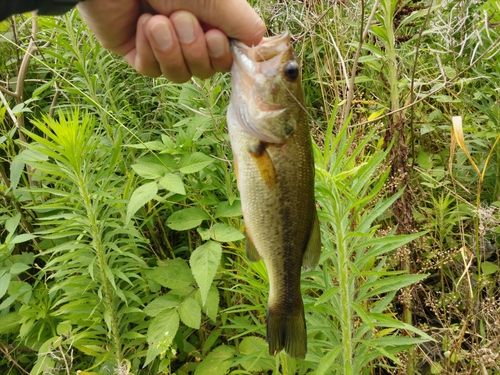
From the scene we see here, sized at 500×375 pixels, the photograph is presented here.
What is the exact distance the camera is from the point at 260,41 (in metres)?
1.61

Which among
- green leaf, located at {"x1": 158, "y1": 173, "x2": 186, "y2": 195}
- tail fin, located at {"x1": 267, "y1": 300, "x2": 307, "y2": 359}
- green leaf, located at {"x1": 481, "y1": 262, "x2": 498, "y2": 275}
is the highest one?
green leaf, located at {"x1": 158, "y1": 173, "x2": 186, "y2": 195}

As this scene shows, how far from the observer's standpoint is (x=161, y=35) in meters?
1.58

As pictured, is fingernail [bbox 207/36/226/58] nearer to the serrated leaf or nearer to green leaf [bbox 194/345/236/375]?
the serrated leaf

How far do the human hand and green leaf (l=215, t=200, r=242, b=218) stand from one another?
2.63ft

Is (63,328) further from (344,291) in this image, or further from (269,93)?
(269,93)

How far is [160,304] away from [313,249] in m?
1.03

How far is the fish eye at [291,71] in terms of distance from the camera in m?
1.51

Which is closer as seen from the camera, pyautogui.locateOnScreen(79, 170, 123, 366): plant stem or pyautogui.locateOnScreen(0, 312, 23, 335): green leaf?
Result: pyautogui.locateOnScreen(79, 170, 123, 366): plant stem

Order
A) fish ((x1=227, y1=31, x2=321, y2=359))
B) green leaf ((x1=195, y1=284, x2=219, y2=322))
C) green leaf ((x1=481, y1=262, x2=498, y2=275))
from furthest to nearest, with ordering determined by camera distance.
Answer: green leaf ((x1=481, y1=262, x2=498, y2=275)), green leaf ((x1=195, y1=284, x2=219, y2=322)), fish ((x1=227, y1=31, x2=321, y2=359))

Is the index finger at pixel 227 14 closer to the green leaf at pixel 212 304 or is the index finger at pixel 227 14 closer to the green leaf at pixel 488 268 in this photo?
the green leaf at pixel 212 304

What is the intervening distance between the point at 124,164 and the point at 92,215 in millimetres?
804

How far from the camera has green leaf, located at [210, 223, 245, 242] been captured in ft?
7.33

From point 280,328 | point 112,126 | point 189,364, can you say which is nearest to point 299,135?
point 280,328

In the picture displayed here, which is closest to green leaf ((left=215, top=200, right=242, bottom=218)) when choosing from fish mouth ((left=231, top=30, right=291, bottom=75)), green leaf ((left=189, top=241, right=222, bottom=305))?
green leaf ((left=189, top=241, right=222, bottom=305))
